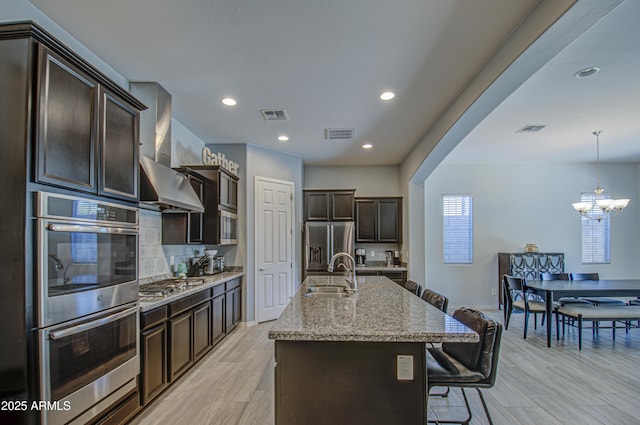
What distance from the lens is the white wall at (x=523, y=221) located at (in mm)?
6566

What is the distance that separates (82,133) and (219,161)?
2700mm

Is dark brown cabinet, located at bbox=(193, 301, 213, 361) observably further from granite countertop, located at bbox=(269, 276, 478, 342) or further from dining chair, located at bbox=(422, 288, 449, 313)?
dining chair, located at bbox=(422, 288, 449, 313)

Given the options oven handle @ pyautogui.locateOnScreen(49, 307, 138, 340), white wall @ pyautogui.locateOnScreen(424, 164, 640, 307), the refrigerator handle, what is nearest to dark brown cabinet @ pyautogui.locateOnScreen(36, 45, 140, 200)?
oven handle @ pyautogui.locateOnScreen(49, 307, 138, 340)

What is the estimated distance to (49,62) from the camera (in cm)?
170

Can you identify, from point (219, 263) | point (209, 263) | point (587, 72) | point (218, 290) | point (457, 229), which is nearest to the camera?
point (587, 72)

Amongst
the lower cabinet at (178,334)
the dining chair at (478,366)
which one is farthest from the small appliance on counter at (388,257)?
the dining chair at (478,366)

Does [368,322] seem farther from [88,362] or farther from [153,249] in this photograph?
[153,249]

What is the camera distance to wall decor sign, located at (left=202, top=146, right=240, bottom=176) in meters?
4.39

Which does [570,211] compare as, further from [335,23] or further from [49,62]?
[49,62]

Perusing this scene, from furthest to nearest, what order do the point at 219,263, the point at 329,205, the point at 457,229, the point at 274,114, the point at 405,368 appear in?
the point at 457,229 < the point at 329,205 < the point at 219,263 < the point at 274,114 < the point at 405,368

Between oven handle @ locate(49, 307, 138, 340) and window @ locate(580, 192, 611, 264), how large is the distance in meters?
7.96

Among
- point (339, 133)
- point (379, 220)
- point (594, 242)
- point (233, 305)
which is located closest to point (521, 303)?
point (379, 220)

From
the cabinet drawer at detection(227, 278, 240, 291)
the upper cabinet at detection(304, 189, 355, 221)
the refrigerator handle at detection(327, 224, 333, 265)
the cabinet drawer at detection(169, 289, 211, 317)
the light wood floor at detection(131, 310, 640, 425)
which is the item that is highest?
the upper cabinet at detection(304, 189, 355, 221)

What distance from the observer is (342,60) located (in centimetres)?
276
